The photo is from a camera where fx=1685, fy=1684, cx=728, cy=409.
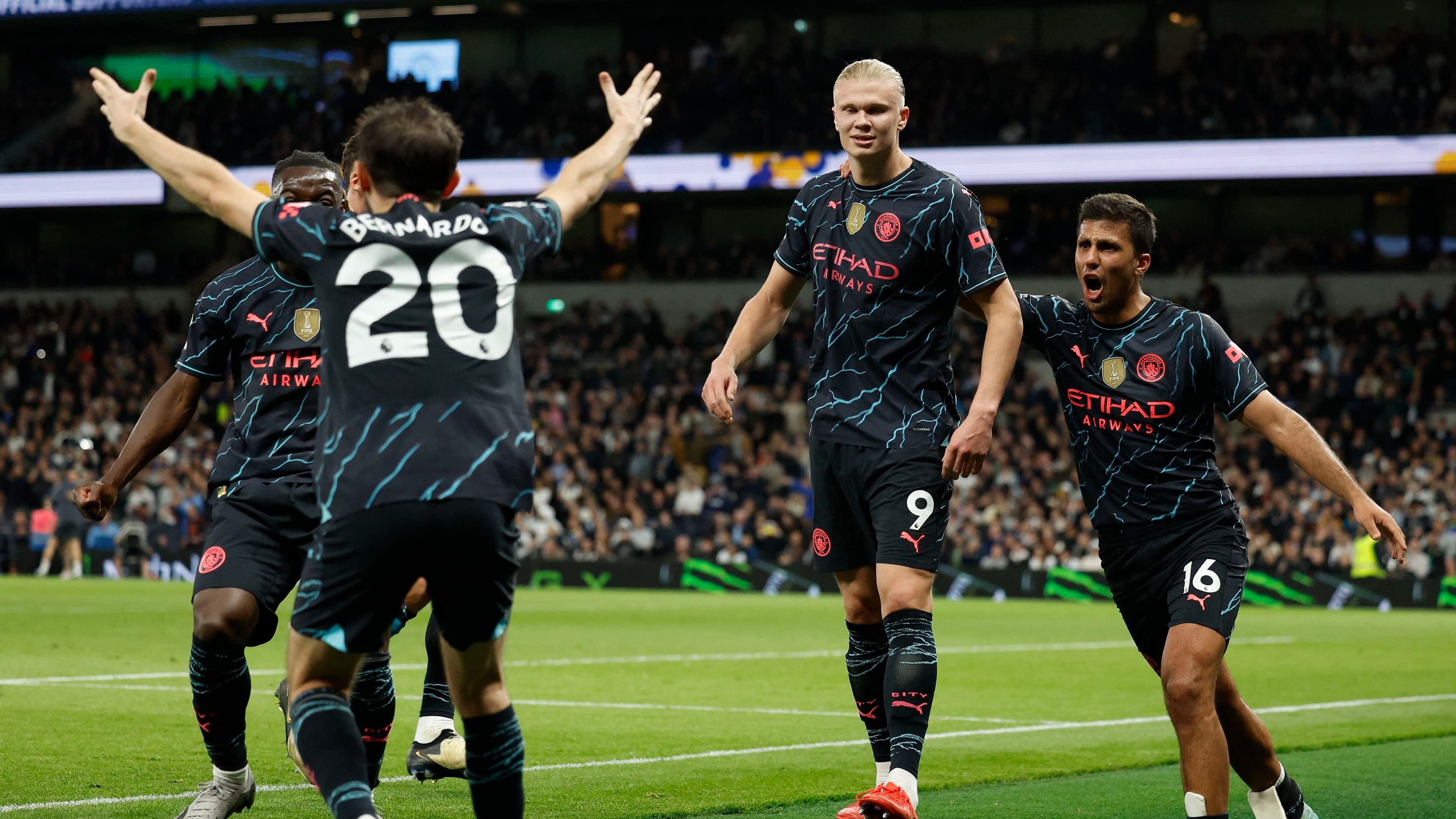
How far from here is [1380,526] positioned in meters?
5.43

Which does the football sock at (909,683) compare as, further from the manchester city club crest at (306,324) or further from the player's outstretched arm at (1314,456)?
the manchester city club crest at (306,324)

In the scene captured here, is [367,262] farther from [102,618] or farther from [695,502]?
[695,502]

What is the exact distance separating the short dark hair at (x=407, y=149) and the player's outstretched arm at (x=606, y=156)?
0.30 metres

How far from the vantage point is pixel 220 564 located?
582 cm

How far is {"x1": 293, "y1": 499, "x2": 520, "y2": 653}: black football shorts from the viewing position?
157 inches

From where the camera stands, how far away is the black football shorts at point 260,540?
19.1ft

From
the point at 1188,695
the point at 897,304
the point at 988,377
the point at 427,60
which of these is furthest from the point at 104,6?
the point at 1188,695

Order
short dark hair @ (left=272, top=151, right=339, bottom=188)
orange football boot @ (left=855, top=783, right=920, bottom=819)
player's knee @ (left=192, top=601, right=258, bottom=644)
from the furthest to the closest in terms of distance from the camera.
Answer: short dark hair @ (left=272, top=151, right=339, bottom=188) < player's knee @ (left=192, top=601, right=258, bottom=644) < orange football boot @ (left=855, top=783, right=920, bottom=819)

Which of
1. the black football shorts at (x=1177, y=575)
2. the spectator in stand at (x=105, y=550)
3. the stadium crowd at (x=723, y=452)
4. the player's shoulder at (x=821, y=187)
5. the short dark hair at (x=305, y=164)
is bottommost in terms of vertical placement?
the spectator in stand at (x=105, y=550)

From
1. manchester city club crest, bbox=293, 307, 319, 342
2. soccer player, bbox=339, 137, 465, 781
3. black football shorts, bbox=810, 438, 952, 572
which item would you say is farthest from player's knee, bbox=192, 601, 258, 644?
black football shorts, bbox=810, 438, 952, 572

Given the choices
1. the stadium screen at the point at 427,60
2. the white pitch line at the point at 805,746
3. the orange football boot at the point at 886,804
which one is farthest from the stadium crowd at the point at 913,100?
the orange football boot at the point at 886,804

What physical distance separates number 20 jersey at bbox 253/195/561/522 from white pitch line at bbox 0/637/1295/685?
25.9 feet

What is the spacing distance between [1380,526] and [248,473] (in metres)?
3.83

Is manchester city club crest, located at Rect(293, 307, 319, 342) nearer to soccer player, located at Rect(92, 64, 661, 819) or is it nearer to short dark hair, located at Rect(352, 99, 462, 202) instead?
soccer player, located at Rect(92, 64, 661, 819)
